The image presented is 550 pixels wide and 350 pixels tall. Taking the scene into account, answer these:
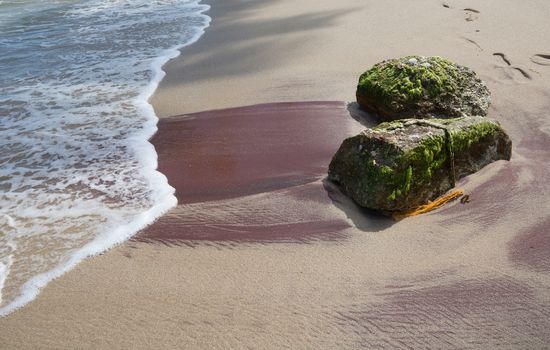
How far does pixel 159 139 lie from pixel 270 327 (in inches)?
101

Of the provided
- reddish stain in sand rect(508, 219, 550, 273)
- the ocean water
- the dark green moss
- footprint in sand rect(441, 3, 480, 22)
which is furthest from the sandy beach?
footprint in sand rect(441, 3, 480, 22)

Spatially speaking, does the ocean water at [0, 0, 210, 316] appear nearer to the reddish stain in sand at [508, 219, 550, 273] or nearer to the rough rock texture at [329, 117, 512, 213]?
the rough rock texture at [329, 117, 512, 213]

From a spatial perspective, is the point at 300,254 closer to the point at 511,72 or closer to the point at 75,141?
the point at 75,141

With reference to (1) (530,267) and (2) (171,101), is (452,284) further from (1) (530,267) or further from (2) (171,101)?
(2) (171,101)

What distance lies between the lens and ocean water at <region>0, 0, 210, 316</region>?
312cm

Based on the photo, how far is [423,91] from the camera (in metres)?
4.16

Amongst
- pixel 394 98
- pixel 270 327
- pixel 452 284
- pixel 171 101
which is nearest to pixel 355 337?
pixel 270 327

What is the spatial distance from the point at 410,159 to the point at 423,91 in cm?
127

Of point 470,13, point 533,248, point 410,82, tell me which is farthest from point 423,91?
point 470,13

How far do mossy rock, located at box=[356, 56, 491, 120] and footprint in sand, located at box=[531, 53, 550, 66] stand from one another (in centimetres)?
136

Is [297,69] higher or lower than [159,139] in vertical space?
higher

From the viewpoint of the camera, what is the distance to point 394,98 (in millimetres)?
4129

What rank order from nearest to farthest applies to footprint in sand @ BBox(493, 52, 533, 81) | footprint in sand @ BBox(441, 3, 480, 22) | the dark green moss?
the dark green moss → footprint in sand @ BBox(493, 52, 533, 81) → footprint in sand @ BBox(441, 3, 480, 22)

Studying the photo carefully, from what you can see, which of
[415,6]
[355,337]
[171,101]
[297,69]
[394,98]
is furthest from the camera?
[415,6]
